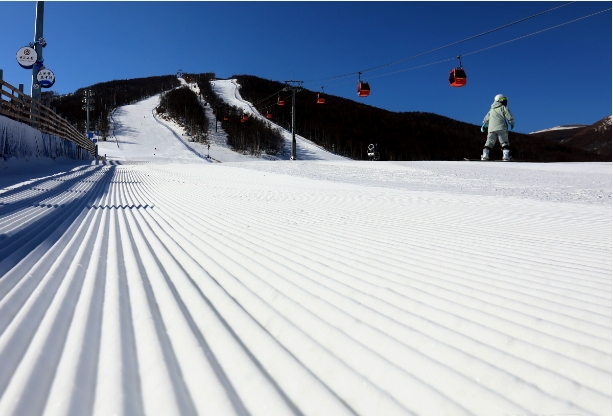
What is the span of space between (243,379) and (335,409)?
1.04 feet

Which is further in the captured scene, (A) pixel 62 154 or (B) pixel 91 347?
(A) pixel 62 154

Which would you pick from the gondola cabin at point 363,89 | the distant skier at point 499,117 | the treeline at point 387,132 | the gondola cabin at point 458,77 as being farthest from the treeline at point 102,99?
the distant skier at point 499,117

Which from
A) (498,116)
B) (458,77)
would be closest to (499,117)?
(498,116)

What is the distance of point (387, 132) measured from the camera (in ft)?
Answer: 237

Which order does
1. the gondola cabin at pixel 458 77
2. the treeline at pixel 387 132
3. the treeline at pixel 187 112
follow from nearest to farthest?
the gondola cabin at pixel 458 77, the treeline at pixel 187 112, the treeline at pixel 387 132

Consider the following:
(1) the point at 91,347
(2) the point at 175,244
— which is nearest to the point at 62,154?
(2) the point at 175,244

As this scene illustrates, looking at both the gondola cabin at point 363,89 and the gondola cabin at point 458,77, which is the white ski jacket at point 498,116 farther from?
the gondola cabin at point 363,89

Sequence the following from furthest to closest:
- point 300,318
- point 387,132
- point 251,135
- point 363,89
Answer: point 387,132
point 251,135
point 363,89
point 300,318

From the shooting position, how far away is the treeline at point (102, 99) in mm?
50972

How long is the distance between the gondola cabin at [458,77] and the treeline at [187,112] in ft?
130

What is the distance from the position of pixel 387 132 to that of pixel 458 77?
2455 inches

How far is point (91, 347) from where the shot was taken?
1.46 m

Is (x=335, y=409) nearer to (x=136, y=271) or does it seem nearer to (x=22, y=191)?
(x=136, y=271)

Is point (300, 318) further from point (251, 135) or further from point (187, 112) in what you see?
point (187, 112)
